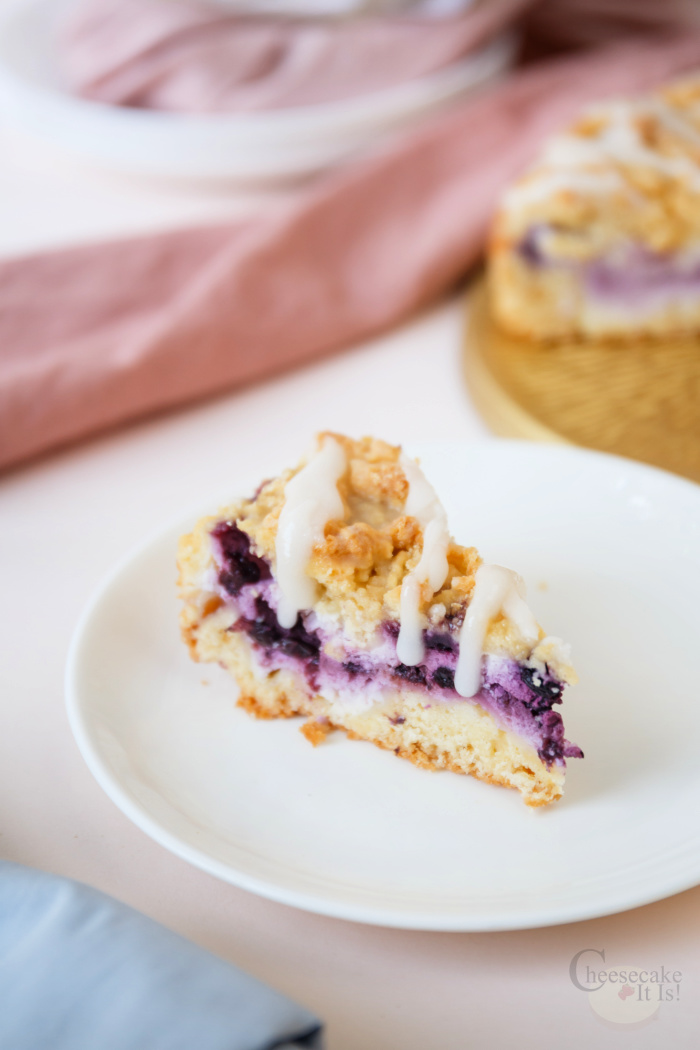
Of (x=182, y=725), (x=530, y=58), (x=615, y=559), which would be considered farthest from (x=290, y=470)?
(x=530, y=58)

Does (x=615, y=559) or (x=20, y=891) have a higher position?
(x=20, y=891)

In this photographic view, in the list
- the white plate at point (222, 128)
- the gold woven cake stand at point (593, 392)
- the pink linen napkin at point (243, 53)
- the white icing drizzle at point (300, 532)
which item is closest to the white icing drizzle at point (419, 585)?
the white icing drizzle at point (300, 532)

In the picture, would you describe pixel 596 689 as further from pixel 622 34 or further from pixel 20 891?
pixel 622 34

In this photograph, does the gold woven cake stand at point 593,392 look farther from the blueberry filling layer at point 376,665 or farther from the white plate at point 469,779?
the blueberry filling layer at point 376,665

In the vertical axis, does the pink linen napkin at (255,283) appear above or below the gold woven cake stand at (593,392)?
Result: above

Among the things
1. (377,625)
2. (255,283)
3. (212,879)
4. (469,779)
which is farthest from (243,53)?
(212,879)

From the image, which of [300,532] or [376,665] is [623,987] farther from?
[300,532]
